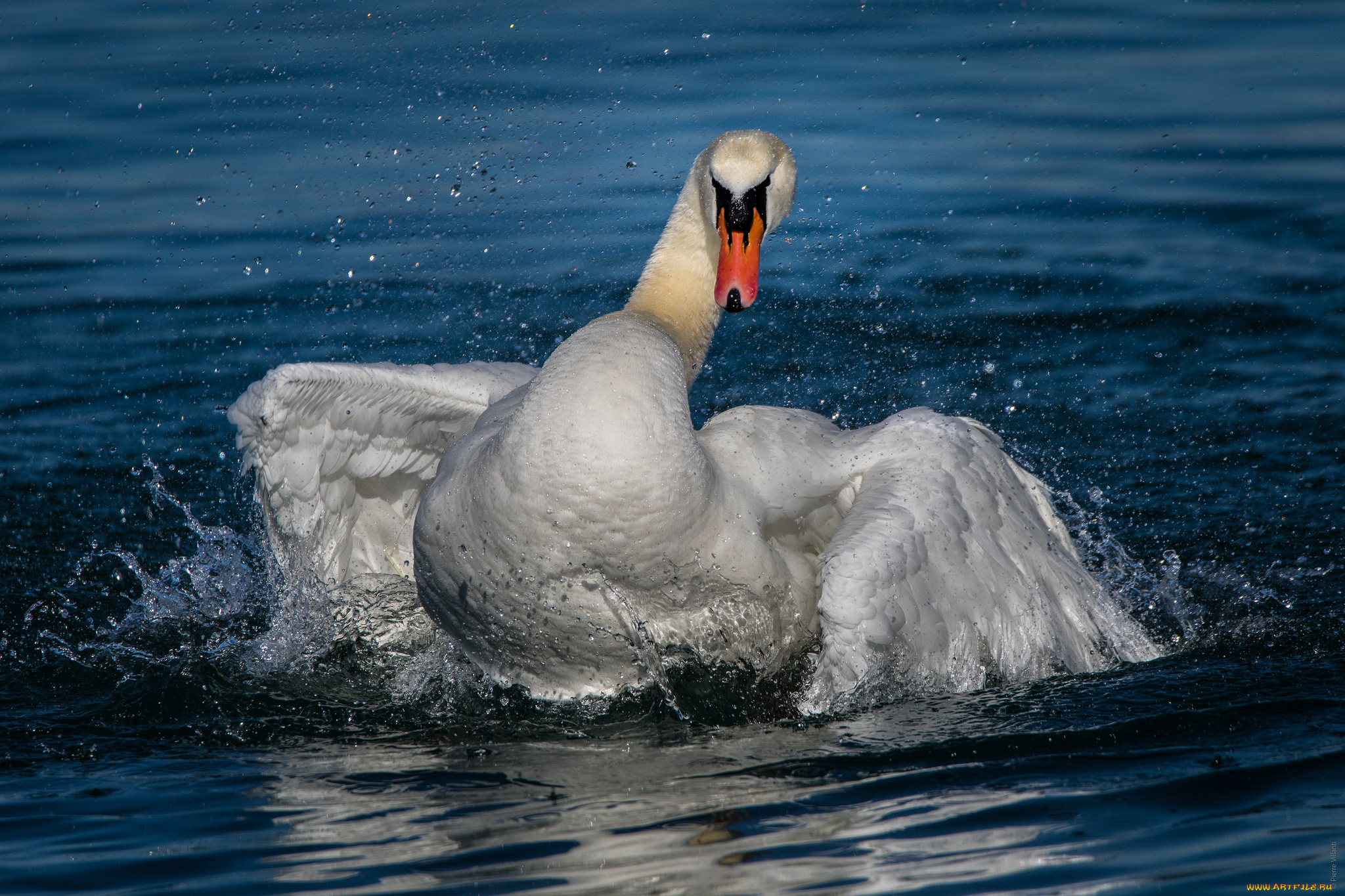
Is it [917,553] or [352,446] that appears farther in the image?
[352,446]

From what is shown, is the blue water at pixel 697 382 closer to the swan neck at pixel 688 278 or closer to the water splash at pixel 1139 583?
the water splash at pixel 1139 583

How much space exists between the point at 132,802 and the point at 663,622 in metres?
1.89

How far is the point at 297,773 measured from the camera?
5195 mm

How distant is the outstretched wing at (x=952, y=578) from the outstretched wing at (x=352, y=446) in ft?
6.41

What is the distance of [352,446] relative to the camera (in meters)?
6.83

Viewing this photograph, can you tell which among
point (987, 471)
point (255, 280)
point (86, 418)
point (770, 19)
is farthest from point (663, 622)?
point (770, 19)

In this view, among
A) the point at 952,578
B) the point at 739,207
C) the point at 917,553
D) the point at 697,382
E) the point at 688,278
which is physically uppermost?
the point at 739,207

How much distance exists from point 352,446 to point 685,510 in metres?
2.37

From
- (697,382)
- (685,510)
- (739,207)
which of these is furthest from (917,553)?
(697,382)

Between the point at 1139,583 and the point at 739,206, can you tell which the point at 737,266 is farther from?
the point at 1139,583

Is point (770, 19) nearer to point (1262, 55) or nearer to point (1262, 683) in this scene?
point (1262, 55)

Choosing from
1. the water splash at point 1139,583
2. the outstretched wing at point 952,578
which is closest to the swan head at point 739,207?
the outstretched wing at point 952,578

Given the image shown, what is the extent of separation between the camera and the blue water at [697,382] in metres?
4.59

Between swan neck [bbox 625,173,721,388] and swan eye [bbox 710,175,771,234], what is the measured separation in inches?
9.8
